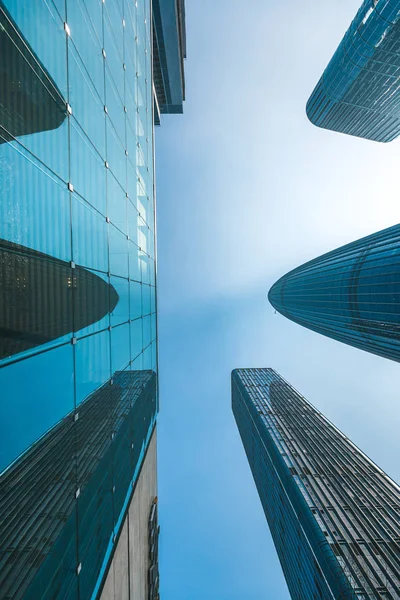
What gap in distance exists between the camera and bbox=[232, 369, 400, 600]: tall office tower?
62.0 metres

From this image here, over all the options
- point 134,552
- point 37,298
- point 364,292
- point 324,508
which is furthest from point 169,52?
point 324,508

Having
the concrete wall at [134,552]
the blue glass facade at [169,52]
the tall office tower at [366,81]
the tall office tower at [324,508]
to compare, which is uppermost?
the tall office tower at [366,81]

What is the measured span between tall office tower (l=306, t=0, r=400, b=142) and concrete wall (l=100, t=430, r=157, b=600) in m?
147

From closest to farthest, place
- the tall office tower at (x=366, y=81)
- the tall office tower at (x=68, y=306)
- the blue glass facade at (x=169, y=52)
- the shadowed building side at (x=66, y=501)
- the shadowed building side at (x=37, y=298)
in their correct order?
the shadowed building side at (x=37, y=298), the tall office tower at (x=68, y=306), the shadowed building side at (x=66, y=501), the blue glass facade at (x=169, y=52), the tall office tower at (x=366, y=81)

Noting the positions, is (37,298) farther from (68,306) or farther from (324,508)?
(324,508)

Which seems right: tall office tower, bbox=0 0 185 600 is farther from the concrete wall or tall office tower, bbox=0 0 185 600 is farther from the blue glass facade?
the blue glass facade

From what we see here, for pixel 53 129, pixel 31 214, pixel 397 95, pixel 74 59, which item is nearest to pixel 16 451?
pixel 31 214

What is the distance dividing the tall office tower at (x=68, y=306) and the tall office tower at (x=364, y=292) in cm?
6259

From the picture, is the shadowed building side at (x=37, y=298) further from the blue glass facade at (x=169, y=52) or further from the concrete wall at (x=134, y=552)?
the blue glass facade at (x=169, y=52)

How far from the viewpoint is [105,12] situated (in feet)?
42.8

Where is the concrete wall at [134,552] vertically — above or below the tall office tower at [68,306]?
below

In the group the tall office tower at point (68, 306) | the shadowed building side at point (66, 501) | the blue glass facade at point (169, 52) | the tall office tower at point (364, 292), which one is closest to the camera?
the tall office tower at point (68, 306)

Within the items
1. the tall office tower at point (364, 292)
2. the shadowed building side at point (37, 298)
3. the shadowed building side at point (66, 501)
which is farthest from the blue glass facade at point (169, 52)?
the shadowed building side at point (66, 501)

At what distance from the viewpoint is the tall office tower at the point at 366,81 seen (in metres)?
105
